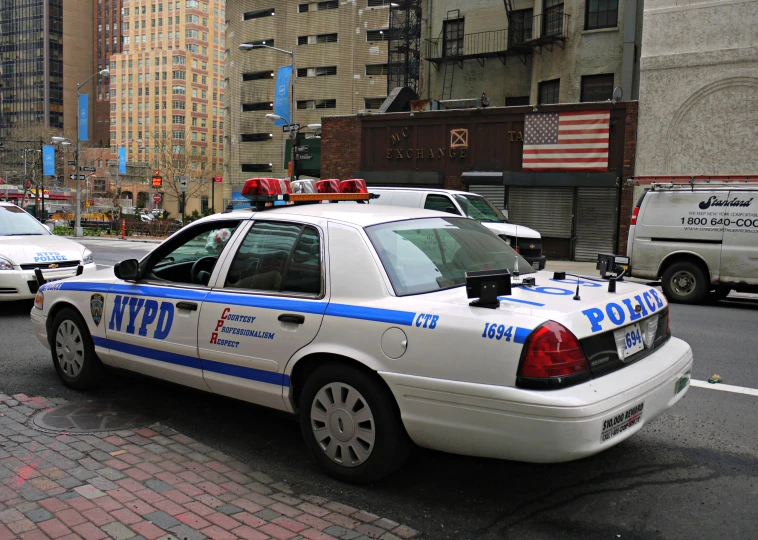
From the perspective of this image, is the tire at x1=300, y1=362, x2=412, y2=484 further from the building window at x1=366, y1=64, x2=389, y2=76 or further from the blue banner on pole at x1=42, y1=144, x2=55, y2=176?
the building window at x1=366, y1=64, x2=389, y2=76

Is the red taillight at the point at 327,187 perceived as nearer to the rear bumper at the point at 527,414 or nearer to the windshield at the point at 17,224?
the rear bumper at the point at 527,414

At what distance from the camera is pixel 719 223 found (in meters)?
12.2

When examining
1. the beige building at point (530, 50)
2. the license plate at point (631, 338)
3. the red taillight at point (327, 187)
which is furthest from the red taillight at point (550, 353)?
the beige building at point (530, 50)

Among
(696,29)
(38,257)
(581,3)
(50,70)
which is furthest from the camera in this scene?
(50,70)

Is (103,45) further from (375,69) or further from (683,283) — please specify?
(683,283)

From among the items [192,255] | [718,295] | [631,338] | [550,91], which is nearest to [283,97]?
[550,91]

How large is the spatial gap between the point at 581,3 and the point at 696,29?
18.7ft

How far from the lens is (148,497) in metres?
3.77

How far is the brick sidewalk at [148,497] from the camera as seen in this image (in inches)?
134

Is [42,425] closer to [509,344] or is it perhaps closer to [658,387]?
[509,344]

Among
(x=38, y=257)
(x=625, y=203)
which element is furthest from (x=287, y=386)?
(x=625, y=203)

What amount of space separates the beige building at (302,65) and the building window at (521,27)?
33572mm

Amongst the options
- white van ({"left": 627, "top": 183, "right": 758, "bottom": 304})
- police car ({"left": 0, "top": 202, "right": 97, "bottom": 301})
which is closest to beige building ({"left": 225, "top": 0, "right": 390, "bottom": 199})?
white van ({"left": 627, "top": 183, "right": 758, "bottom": 304})

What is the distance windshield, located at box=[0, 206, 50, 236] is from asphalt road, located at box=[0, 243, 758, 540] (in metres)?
5.00
